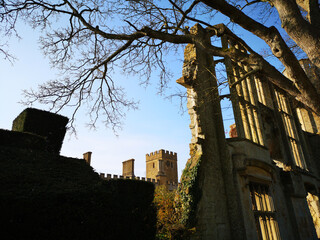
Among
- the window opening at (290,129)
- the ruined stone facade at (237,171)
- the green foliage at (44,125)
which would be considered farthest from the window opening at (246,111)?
the green foliage at (44,125)

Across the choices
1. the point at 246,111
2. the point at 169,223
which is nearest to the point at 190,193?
the point at 169,223

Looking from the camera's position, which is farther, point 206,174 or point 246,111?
point 246,111

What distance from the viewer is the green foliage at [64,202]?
335cm

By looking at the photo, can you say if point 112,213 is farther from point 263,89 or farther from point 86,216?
point 263,89

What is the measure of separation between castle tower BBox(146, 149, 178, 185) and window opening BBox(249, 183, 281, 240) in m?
36.3

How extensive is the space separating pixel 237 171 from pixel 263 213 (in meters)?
1.85

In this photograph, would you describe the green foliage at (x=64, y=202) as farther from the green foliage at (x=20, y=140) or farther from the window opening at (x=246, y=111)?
the window opening at (x=246, y=111)

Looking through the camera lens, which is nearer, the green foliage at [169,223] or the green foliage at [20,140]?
the green foliage at [169,223]

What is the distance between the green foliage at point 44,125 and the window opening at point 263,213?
6.75 m

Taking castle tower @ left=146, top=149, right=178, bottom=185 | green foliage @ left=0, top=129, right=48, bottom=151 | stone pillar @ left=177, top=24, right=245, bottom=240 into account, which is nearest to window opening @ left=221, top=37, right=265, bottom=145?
stone pillar @ left=177, top=24, right=245, bottom=240

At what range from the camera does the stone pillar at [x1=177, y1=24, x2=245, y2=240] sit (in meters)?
6.37

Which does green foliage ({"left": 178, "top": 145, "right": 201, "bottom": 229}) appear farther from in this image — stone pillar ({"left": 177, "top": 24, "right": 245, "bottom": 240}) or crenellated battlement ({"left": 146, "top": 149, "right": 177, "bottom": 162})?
crenellated battlement ({"left": 146, "top": 149, "right": 177, "bottom": 162})

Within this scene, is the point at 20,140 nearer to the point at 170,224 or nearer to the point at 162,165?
the point at 170,224

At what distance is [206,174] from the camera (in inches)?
273
